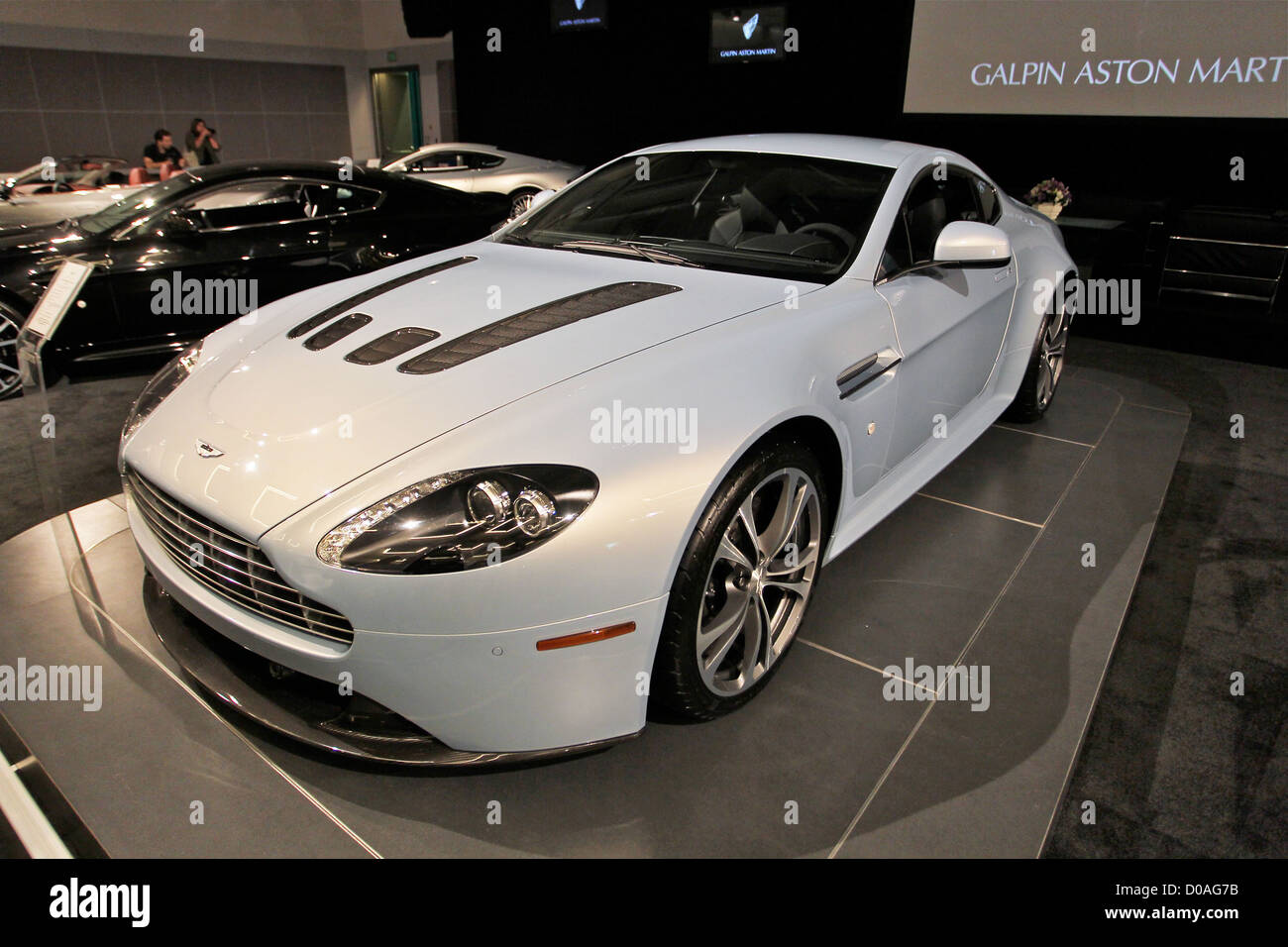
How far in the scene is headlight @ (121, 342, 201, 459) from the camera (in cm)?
198

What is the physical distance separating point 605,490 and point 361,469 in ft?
1.48

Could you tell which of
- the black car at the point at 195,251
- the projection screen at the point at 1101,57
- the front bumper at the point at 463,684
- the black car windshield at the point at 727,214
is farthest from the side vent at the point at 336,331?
the projection screen at the point at 1101,57

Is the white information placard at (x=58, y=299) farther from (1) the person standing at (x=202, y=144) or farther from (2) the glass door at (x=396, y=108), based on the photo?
(2) the glass door at (x=396, y=108)

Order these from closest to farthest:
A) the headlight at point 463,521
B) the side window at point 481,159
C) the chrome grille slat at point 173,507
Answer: the headlight at point 463,521 < the chrome grille slat at point 173,507 < the side window at point 481,159

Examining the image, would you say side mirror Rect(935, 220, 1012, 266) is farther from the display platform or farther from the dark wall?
the dark wall

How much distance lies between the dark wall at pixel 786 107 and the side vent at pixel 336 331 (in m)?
6.81

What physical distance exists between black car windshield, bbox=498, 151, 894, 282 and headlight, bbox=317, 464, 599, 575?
109 centimetres

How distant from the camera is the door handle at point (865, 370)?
2.01 metres

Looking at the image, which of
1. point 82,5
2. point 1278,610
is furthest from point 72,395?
point 82,5

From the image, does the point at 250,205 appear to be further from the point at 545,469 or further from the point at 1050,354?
the point at 1050,354

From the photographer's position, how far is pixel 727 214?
2588 mm

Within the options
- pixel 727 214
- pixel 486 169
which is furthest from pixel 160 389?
pixel 486 169
